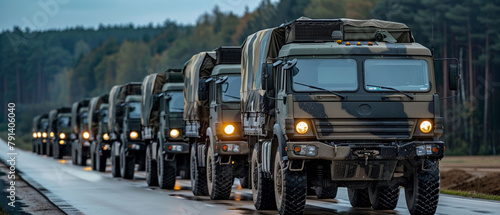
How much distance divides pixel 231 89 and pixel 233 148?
1.65 metres

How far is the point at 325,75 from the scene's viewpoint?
16.5 metres

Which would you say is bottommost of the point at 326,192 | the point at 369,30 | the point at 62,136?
the point at 326,192

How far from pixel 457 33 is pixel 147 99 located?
170ft

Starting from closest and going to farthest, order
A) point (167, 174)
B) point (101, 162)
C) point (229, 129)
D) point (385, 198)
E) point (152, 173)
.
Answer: point (385, 198), point (229, 129), point (167, 174), point (152, 173), point (101, 162)

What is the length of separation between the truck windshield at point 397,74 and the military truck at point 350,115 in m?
0.02

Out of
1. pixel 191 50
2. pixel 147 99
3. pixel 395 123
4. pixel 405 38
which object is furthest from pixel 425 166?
pixel 191 50

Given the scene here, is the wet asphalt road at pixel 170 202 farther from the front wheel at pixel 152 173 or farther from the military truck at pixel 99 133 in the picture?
the military truck at pixel 99 133

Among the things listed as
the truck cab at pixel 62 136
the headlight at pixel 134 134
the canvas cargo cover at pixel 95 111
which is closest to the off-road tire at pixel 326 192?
the headlight at pixel 134 134

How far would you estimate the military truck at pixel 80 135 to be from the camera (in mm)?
51531

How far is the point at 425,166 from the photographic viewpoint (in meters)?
16.4

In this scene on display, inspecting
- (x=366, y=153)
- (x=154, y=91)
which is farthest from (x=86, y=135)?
(x=366, y=153)

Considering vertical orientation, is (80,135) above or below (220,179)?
above

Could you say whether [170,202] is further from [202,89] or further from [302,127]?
[302,127]

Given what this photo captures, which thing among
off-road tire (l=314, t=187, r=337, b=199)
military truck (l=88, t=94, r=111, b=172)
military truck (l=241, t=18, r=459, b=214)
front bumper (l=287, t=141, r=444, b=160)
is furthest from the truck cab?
front bumper (l=287, t=141, r=444, b=160)
